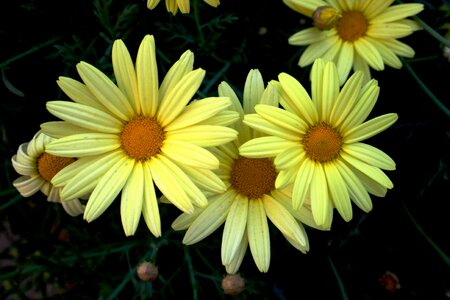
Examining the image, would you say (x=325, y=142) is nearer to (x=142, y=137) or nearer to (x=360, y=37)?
(x=142, y=137)

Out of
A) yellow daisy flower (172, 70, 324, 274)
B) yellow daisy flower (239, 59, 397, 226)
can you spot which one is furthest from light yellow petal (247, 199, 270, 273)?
yellow daisy flower (239, 59, 397, 226)

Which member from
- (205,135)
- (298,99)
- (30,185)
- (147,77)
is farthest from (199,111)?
(30,185)

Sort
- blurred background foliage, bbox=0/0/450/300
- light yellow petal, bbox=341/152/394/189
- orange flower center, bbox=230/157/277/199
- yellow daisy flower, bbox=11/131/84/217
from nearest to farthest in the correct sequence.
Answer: light yellow petal, bbox=341/152/394/189 < orange flower center, bbox=230/157/277/199 < yellow daisy flower, bbox=11/131/84/217 < blurred background foliage, bbox=0/0/450/300

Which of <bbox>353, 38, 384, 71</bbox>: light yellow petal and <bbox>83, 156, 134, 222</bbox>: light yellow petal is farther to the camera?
<bbox>353, 38, 384, 71</bbox>: light yellow petal

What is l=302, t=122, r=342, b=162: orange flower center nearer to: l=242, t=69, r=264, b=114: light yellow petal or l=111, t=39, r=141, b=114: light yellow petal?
l=242, t=69, r=264, b=114: light yellow petal

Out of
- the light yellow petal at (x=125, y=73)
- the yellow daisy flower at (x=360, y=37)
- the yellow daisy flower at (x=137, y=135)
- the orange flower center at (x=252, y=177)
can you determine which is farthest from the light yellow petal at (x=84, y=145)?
the yellow daisy flower at (x=360, y=37)

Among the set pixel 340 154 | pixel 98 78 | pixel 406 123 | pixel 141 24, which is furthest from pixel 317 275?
pixel 98 78

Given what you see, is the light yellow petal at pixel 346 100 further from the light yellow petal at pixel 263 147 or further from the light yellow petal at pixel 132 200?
the light yellow petal at pixel 132 200
